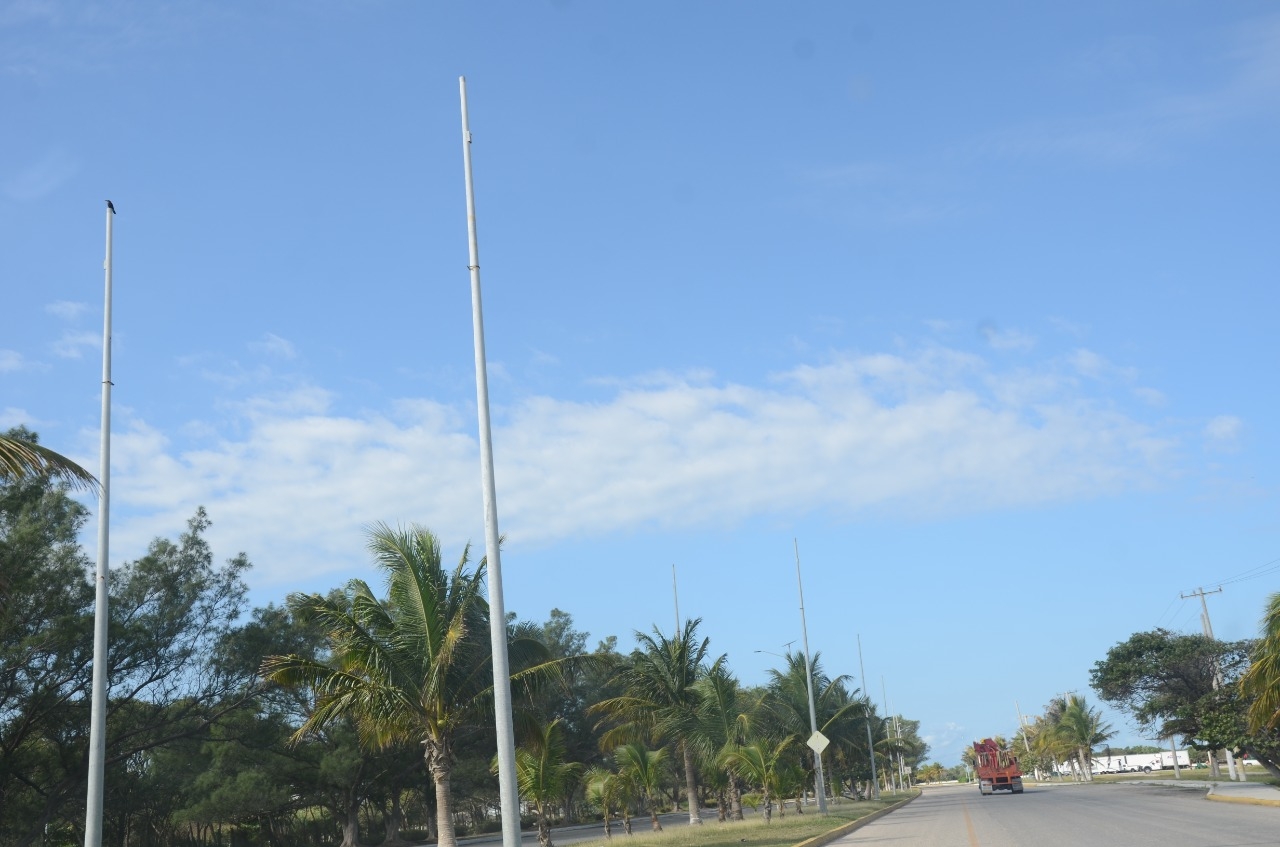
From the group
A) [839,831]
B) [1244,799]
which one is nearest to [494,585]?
[839,831]

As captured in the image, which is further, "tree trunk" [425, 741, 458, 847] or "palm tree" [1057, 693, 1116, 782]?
"palm tree" [1057, 693, 1116, 782]

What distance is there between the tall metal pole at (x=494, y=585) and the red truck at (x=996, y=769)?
53.6 m

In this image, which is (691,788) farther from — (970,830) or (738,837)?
(970,830)

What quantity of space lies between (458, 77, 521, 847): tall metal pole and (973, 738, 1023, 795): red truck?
53.6 m

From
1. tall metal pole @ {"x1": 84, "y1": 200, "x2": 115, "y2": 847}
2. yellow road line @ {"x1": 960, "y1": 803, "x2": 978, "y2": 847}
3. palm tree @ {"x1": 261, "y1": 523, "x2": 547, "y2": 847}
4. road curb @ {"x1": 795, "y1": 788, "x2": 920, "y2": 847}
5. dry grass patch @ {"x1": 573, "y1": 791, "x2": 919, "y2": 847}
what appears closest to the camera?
tall metal pole @ {"x1": 84, "y1": 200, "x2": 115, "y2": 847}

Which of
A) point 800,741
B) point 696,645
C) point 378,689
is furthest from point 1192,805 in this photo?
point 378,689

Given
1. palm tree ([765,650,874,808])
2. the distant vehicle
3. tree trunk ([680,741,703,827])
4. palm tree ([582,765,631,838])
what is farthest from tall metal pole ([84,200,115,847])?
the distant vehicle

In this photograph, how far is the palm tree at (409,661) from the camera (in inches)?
793

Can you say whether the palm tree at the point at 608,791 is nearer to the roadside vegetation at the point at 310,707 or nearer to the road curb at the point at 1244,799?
the roadside vegetation at the point at 310,707

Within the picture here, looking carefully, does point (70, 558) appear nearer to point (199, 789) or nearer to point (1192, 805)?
point (199, 789)

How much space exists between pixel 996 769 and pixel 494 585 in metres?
55.1

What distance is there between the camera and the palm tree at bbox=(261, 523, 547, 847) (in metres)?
20.1

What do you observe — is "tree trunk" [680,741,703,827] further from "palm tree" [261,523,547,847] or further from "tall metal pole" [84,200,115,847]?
"tall metal pole" [84,200,115,847]

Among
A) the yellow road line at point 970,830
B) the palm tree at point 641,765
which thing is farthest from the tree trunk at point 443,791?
the yellow road line at point 970,830
